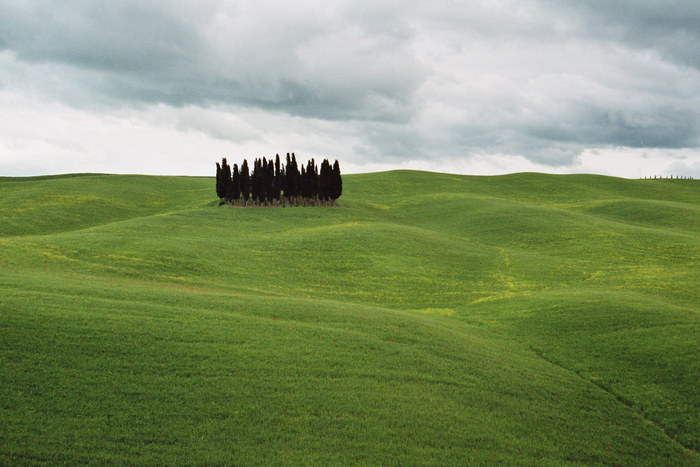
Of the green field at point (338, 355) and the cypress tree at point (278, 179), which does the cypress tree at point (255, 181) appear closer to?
the cypress tree at point (278, 179)

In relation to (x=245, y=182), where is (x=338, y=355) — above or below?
below

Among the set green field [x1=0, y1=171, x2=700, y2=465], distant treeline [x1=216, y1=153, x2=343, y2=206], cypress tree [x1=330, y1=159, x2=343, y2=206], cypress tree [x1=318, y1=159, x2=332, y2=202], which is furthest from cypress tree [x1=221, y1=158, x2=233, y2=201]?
green field [x1=0, y1=171, x2=700, y2=465]

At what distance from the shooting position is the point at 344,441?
14.8 m

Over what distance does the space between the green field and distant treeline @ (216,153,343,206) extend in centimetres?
3040

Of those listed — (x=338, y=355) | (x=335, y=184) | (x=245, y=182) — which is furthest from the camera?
(x=335, y=184)

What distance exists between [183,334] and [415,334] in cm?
1112

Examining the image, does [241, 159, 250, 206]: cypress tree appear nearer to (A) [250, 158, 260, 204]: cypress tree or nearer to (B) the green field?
(A) [250, 158, 260, 204]: cypress tree

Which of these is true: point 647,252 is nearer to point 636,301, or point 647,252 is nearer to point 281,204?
point 636,301

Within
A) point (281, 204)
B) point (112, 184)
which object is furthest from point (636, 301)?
point (112, 184)

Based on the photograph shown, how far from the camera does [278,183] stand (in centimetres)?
8225

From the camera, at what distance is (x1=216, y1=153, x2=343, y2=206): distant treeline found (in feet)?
266

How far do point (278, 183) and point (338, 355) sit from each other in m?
64.4

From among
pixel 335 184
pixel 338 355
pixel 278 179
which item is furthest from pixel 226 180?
pixel 338 355

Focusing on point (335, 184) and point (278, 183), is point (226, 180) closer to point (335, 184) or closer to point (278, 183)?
point (278, 183)
